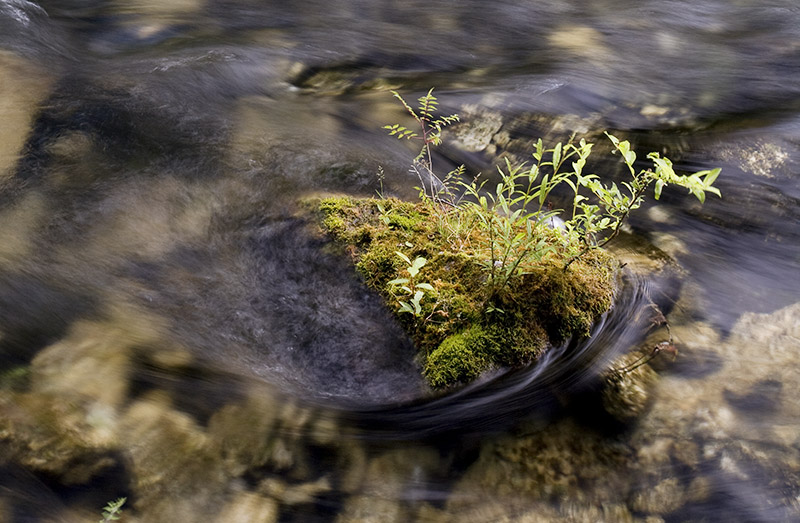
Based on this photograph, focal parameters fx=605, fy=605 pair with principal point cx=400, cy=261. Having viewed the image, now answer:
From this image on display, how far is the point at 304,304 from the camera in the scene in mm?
3291

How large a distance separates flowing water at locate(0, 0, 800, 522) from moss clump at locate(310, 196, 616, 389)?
0.32ft

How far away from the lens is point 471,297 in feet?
10.00

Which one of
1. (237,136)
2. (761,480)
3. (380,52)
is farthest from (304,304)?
(380,52)

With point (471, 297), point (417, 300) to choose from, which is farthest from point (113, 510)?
point (471, 297)

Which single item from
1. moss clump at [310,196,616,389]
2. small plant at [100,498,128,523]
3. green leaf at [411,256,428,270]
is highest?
green leaf at [411,256,428,270]

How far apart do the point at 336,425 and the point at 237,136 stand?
2530 mm

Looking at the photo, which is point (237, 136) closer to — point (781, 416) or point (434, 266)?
point (434, 266)

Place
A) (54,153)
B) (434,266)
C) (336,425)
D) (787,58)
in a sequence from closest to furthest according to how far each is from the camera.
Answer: (336,425) → (434,266) → (54,153) → (787,58)

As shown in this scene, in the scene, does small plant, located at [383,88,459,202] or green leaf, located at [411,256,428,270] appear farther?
small plant, located at [383,88,459,202]

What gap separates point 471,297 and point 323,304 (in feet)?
2.65

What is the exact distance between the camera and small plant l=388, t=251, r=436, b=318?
115 inches

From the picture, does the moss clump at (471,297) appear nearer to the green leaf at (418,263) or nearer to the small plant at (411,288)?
the small plant at (411,288)

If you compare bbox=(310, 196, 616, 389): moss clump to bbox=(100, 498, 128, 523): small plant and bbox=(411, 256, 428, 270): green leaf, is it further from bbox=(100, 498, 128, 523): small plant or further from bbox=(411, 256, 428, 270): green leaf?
bbox=(100, 498, 128, 523): small plant

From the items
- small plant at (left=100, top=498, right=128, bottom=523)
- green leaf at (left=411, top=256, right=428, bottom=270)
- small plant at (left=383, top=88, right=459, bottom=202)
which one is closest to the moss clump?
green leaf at (left=411, top=256, right=428, bottom=270)
